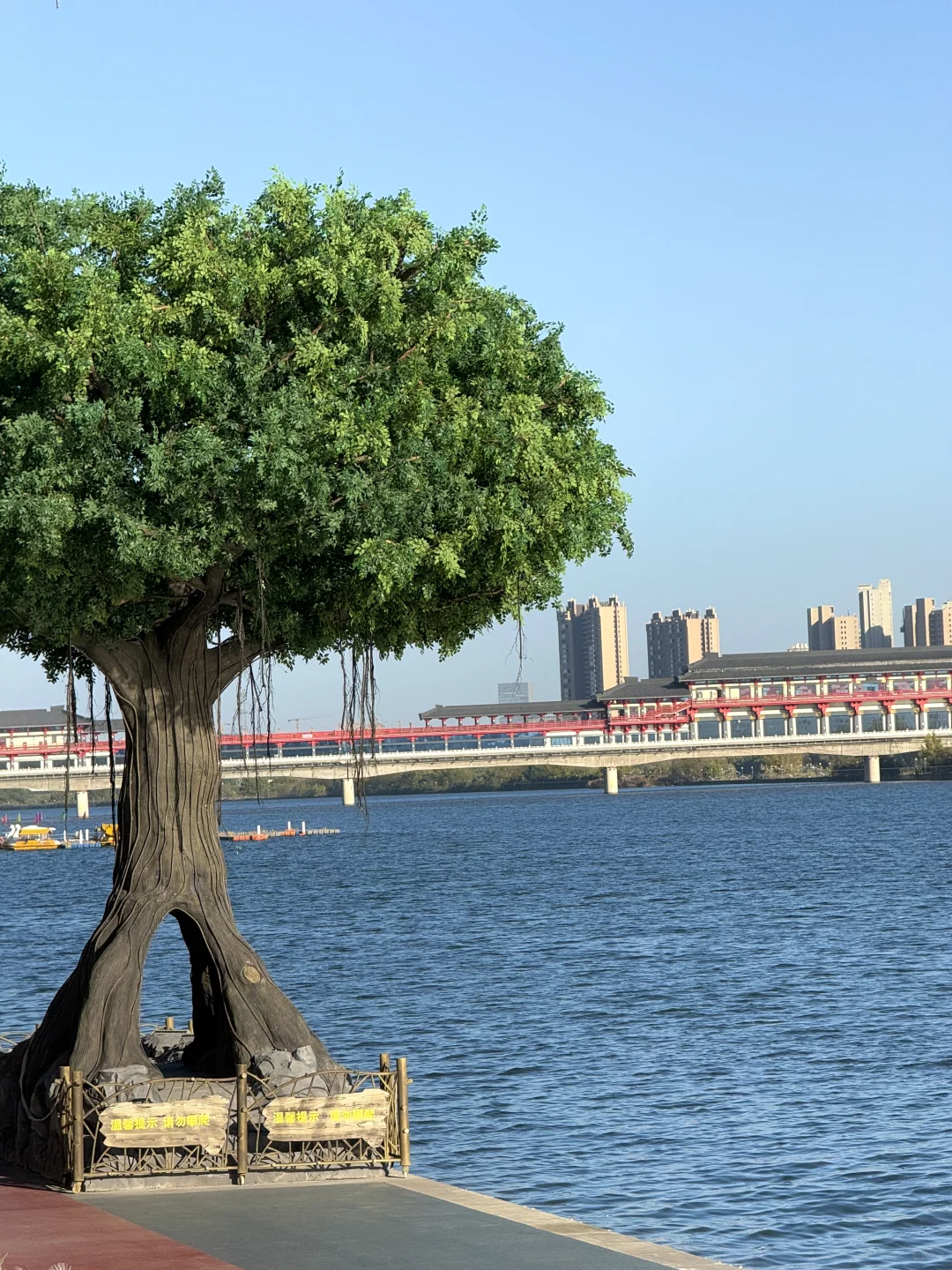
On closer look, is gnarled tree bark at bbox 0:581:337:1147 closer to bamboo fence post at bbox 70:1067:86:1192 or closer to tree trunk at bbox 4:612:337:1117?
tree trunk at bbox 4:612:337:1117

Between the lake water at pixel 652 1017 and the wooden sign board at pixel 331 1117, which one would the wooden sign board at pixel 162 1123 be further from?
the lake water at pixel 652 1017

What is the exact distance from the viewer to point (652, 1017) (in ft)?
115

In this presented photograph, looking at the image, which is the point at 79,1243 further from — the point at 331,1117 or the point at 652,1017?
the point at 652,1017

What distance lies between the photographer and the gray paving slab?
1382 centimetres

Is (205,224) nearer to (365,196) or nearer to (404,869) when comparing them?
(365,196)

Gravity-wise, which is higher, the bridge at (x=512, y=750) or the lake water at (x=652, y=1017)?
the bridge at (x=512, y=750)

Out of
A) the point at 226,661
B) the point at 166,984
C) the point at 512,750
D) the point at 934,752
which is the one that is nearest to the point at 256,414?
the point at 226,661

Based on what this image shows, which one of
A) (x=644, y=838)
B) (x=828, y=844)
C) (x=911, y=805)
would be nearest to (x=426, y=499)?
(x=828, y=844)

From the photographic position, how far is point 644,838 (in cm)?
11025

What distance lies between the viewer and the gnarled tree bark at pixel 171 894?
62.5 feet

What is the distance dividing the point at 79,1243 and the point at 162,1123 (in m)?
2.79

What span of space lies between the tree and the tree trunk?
34mm

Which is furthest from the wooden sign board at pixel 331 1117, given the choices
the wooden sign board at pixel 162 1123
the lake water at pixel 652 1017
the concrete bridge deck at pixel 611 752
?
the concrete bridge deck at pixel 611 752

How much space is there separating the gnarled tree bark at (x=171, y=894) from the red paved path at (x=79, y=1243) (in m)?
3.11
